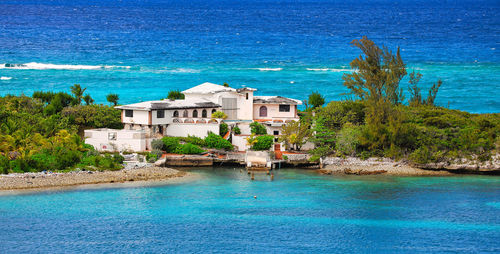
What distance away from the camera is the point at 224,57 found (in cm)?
15488

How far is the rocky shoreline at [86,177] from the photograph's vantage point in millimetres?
51531

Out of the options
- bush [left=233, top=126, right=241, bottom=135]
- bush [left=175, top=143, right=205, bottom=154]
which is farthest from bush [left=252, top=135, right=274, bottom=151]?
bush [left=175, top=143, right=205, bottom=154]

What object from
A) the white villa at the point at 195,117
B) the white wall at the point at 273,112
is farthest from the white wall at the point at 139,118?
the white wall at the point at 273,112

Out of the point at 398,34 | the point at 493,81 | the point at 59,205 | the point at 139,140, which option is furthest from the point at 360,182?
the point at 398,34

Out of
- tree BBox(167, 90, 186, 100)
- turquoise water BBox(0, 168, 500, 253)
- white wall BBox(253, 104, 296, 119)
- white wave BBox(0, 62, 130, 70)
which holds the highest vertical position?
white wave BBox(0, 62, 130, 70)

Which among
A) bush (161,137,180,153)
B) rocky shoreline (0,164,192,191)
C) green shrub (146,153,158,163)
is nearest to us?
rocky shoreline (0,164,192,191)

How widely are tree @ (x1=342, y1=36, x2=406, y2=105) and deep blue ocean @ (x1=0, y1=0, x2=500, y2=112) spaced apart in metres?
32.3

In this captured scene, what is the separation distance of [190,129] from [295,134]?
9236 mm

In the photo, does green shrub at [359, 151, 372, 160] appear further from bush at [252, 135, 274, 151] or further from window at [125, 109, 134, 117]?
window at [125, 109, 134, 117]

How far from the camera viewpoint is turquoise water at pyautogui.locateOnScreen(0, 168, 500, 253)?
4309cm

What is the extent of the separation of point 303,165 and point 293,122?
475cm

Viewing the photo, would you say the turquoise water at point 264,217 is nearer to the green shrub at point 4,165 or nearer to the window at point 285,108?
the green shrub at point 4,165

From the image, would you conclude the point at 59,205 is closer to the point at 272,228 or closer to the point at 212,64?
the point at 272,228

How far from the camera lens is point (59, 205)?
48.8 meters
